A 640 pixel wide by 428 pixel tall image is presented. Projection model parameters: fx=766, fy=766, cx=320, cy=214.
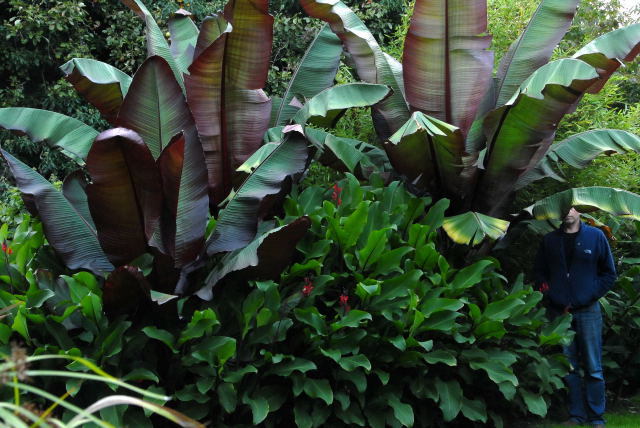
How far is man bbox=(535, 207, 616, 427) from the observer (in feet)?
22.4

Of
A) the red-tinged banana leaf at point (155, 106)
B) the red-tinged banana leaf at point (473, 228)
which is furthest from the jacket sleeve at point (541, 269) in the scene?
the red-tinged banana leaf at point (155, 106)

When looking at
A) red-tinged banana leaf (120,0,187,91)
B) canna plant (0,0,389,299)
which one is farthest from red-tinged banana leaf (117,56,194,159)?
red-tinged banana leaf (120,0,187,91)

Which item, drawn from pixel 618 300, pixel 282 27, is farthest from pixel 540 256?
pixel 282 27

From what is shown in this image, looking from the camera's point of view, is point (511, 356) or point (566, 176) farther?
point (566, 176)

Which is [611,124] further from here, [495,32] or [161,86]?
[161,86]

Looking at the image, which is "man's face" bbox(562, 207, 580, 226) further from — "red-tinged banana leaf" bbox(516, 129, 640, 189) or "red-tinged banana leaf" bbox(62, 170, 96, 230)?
"red-tinged banana leaf" bbox(62, 170, 96, 230)

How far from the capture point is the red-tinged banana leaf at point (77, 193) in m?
6.35

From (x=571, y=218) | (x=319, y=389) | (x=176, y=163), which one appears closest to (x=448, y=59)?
(x=571, y=218)

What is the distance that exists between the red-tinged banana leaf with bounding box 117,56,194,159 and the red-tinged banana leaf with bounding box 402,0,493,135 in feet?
8.31

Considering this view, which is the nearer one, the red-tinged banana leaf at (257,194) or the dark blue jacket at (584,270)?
the red-tinged banana leaf at (257,194)

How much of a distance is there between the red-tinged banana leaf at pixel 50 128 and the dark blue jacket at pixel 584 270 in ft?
14.1

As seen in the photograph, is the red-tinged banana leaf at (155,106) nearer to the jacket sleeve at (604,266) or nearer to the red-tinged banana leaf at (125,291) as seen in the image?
the red-tinged banana leaf at (125,291)

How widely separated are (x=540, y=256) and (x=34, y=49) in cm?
1019

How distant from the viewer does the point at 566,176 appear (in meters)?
8.23
